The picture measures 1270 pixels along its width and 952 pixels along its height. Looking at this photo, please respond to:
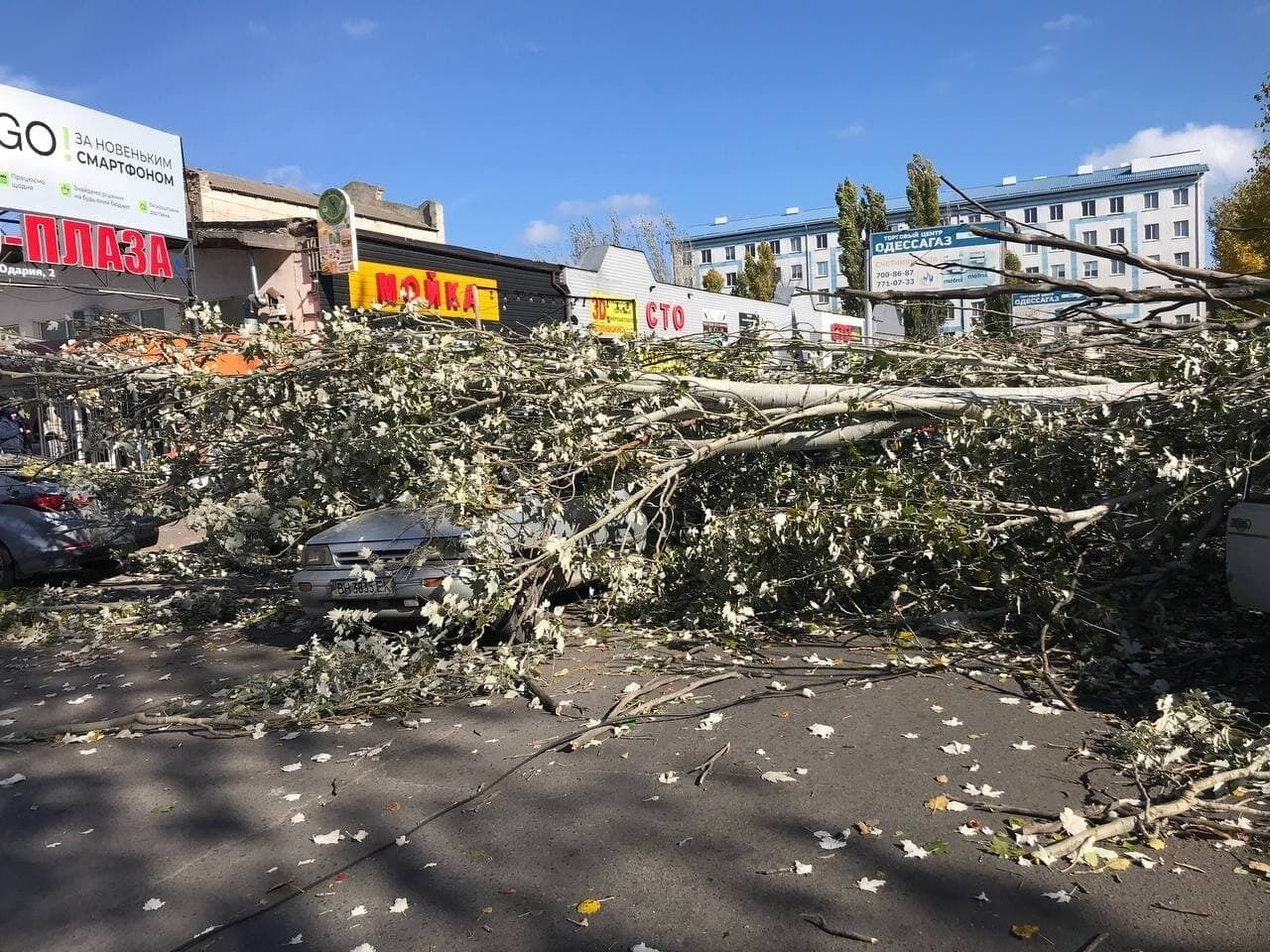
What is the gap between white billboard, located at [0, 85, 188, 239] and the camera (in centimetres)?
1561

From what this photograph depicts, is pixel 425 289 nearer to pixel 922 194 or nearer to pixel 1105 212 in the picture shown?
pixel 922 194

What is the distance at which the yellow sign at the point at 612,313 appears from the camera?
25.8 meters

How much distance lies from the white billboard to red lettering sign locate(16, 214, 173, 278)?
0.54ft

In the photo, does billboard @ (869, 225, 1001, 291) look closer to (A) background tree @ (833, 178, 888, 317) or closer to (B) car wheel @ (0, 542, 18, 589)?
(A) background tree @ (833, 178, 888, 317)

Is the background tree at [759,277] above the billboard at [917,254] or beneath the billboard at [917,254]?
above

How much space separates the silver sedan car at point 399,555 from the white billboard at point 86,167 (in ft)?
39.8

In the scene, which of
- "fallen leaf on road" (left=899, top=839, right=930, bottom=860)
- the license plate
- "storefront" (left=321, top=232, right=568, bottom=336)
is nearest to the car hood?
the license plate

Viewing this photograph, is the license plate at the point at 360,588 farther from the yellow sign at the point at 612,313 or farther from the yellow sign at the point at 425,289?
the yellow sign at the point at 612,313

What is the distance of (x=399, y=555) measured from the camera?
7305 mm

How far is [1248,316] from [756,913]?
5.57 m

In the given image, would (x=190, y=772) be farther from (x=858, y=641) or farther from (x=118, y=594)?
(x=118, y=594)

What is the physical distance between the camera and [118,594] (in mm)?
10570

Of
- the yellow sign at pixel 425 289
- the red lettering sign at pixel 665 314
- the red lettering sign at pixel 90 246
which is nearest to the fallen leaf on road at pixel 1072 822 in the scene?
the yellow sign at pixel 425 289

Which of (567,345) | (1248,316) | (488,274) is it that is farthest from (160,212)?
(1248,316)
